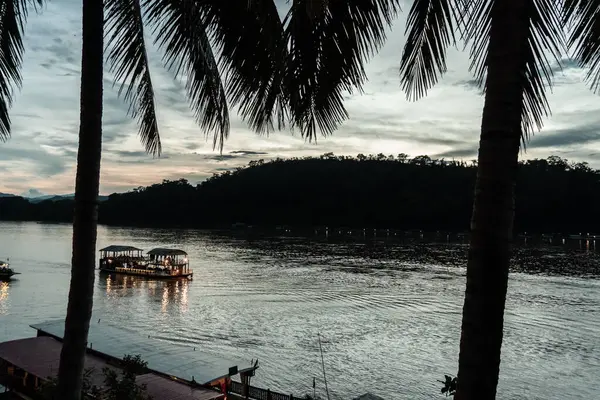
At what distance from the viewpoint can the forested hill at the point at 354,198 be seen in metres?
115

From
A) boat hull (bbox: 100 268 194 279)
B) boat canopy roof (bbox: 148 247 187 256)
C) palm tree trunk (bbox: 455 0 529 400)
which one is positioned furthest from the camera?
boat canopy roof (bbox: 148 247 187 256)

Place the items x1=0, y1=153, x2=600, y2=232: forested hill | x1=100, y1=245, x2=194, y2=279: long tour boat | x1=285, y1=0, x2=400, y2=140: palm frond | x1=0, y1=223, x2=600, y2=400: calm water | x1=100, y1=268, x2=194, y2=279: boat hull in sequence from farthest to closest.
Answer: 1. x1=0, y1=153, x2=600, y2=232: forested hill
2. x1=100, y1=245, x2=194, y2=279: long tour boat
3. x1=100, y1=268, x2=194, y2=279: boat hull
4. x1=0, y1=223, x2=600, y2=400: calm water
5. x1=285, y1=0, x2=400, y2=140: palm frond

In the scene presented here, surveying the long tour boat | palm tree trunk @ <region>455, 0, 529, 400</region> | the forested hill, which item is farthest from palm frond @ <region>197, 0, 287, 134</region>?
the forested hill

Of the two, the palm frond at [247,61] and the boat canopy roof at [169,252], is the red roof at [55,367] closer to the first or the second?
the palm frond at [247,61]

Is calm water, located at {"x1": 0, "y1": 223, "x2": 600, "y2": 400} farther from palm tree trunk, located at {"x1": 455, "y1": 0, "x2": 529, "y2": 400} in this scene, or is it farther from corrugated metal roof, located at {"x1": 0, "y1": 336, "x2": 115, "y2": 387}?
palm tree trunk, located at {"x1": 455, "y1": 0, "x2": 529, "y2": 400}

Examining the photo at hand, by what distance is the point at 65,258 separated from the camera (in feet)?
232

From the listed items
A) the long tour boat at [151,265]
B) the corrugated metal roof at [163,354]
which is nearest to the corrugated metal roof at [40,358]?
the corrugated metal roof at [163,354]

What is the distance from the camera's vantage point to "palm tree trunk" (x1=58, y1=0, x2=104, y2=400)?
429 cm

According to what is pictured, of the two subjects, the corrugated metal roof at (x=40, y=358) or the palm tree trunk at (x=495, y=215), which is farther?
the corrugated metal roof at (x=40, y=358)

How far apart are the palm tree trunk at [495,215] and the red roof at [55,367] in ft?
34.0

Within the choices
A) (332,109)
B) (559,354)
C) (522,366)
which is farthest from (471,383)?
(559,354)

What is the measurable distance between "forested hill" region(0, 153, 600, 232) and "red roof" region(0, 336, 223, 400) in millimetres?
103091

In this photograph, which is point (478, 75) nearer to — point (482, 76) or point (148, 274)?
point (482, 76)

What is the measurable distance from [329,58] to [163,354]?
14363 millimetres
